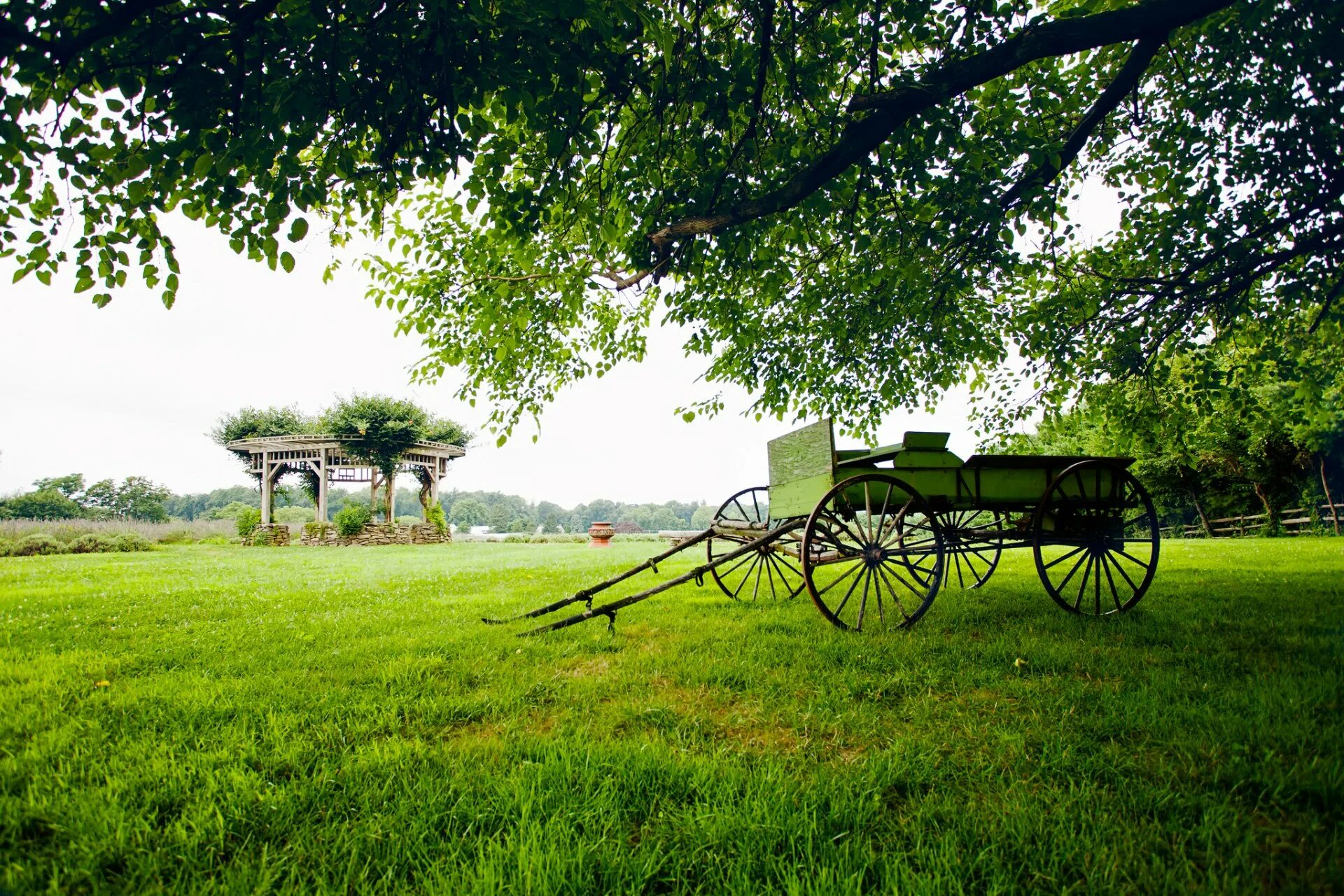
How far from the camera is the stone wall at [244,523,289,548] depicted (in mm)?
23078

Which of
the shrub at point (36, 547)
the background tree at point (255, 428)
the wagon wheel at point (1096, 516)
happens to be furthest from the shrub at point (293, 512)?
the wagon wheel at point (1096, 516)

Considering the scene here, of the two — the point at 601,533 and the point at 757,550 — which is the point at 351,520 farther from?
the point at 757,550

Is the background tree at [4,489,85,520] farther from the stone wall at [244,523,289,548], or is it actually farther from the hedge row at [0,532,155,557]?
the hedge row at [0,532,155,557]

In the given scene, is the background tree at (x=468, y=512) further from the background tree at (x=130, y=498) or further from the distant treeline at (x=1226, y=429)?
the distant treeline at (x=1226, y=429)

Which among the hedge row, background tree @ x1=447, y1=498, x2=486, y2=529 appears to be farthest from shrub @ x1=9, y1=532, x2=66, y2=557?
background tree @ x1=447, y1=498, x2=486, y2=529

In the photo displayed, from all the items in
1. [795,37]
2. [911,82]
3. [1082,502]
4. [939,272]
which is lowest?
[1082,502]

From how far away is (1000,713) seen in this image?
2.96 meters

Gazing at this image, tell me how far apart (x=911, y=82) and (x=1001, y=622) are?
4.67 metres

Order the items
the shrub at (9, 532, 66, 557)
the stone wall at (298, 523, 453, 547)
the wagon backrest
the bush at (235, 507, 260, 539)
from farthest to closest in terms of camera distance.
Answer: the bush at (235, 507, 260, 539) → the stone wall at (298, 523, 453, 547) → the shrub at (9, 532, 66, 557) → the wagon backrest

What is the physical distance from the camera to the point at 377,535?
77.7 ft

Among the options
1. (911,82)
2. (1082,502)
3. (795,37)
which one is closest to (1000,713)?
(1082,502)

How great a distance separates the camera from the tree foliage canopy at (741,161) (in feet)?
11.3

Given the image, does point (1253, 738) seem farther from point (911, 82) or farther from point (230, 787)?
point (911, 82)

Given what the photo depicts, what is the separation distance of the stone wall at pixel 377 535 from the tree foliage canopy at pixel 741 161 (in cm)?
1827
